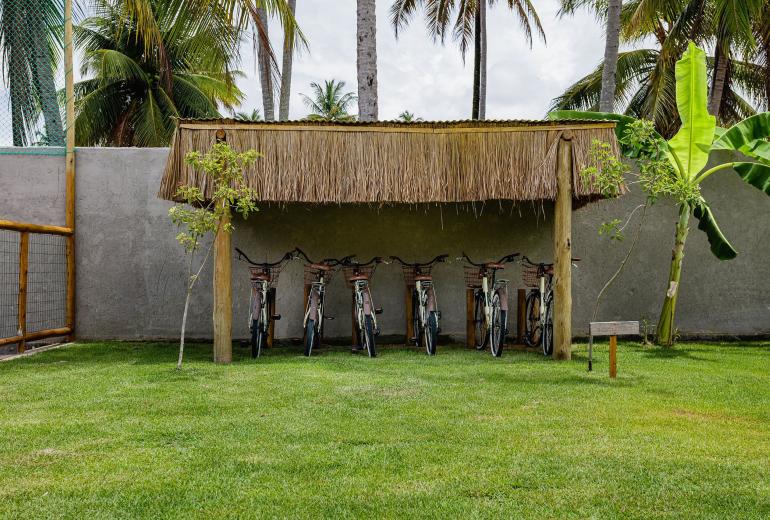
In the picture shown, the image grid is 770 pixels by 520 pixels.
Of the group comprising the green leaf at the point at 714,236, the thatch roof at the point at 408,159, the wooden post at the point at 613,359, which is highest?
the thatch roof at the point at 408,159

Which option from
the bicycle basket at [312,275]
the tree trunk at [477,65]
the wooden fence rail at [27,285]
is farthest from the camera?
the tree trunk at [477,65]

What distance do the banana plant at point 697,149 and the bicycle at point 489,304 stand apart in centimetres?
201

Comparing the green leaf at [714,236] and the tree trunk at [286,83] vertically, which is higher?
the tree trunk at [286,83]

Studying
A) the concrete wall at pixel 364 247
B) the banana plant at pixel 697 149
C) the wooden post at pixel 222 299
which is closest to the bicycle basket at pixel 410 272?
the concrete wall at pixel 364 247

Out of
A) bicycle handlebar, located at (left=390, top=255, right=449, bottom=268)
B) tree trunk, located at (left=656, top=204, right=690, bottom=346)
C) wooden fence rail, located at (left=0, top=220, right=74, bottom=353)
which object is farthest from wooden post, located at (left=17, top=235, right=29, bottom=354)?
tree trunk, located at (left=656, top=204, right=690, bottom=346)

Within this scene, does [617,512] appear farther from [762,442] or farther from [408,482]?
[762,442]

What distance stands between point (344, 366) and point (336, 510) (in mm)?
4126

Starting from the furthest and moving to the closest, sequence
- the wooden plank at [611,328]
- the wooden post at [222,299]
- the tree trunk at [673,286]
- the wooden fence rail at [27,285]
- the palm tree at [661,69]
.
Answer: the palm tree at [661,69]
the tree trunk at [673,286]
the wooden fence rail at [27,285]
the wooden post at [222,299]
the wooden plank at [611,328]

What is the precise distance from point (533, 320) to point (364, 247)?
2.32m

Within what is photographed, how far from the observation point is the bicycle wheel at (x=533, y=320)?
28.2 ft

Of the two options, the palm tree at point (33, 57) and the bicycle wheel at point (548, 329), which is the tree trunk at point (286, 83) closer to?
the palm tree at point (33, 57)

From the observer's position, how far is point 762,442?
414 cm

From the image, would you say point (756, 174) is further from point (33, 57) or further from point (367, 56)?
point (33, 57)

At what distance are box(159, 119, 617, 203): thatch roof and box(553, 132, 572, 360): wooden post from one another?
0.07 metres
